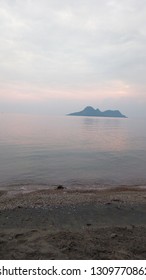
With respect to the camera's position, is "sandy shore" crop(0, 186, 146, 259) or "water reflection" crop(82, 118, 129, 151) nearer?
"sandy shore" crop(0, 186, 146, 259)

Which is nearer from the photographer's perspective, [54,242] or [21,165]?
[54,242]

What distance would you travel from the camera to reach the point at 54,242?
7105mm

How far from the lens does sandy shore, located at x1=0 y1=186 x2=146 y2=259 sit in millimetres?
6551

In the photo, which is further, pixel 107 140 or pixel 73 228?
pixel 107 140

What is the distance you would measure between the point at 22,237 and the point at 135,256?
10.6ft

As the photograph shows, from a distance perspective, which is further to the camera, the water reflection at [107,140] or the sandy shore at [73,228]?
the water reflection at [107,140]

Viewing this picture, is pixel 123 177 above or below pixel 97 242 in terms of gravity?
below

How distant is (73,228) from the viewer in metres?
8.50

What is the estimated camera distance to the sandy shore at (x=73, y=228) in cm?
655

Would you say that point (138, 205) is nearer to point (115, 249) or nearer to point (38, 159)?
point (115, 249)

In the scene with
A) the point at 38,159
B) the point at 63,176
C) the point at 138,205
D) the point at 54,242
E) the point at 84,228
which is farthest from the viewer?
the point at 38,159
